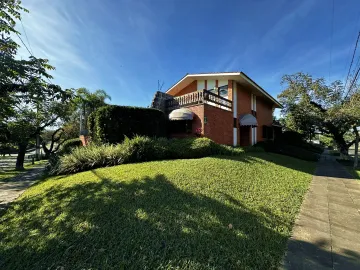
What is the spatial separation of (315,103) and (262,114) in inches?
243

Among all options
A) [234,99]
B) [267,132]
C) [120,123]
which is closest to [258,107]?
[267,132]

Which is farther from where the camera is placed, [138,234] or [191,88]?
[191,88]

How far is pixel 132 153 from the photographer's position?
9.77 m

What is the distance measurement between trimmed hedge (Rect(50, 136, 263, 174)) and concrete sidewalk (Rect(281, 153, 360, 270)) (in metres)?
5.92

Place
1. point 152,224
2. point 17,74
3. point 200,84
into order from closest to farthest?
1. point 152,224
2. point 17,74
3. point 200,84

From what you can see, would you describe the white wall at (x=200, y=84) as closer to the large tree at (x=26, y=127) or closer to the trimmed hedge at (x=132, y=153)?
the trimmed hedge at (x=132, y=153)

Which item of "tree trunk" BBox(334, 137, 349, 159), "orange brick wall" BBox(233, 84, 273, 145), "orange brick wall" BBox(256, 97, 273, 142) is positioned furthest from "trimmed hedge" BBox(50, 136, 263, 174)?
"tree trunk" BBox(334, 137, 349, 159)

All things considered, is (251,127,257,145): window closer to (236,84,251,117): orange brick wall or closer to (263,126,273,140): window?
(236,84,251,117): orange brick wall

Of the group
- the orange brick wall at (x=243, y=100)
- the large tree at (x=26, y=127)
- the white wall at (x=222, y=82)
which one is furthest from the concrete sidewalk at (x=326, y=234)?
the large tree at (x=26, y=127)

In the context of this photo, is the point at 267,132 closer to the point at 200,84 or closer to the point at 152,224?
the point at 200,84

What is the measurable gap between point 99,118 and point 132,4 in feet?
23.2

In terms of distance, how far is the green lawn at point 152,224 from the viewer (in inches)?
123

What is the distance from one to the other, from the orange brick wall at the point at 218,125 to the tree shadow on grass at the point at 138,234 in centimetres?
873

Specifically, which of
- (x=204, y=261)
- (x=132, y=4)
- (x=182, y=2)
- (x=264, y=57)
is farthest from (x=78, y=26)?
(x=264, y=57)
